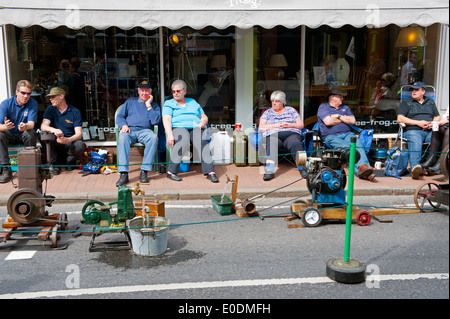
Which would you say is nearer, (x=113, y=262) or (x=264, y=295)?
(x=264, y=295)

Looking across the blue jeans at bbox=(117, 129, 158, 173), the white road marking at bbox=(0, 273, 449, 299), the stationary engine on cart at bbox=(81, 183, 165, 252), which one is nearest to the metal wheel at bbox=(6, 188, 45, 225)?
the stationary engine on cart at bbox=(81, 183, 165, 252)

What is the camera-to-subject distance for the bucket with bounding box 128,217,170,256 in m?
5.07

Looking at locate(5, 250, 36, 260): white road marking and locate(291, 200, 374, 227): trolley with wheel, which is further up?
locate(291, 200, 374, 227): trolley with wheel

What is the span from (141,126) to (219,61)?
2286 mm

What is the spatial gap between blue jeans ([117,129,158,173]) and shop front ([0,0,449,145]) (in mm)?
1352

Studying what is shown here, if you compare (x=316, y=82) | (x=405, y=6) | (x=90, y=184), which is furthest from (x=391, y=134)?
(x=90, y=184)

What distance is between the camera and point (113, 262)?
5.04m

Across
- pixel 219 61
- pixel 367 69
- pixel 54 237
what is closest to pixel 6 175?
pixel 54 237

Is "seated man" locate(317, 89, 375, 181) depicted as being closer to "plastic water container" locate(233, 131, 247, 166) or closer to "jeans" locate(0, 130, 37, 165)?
"plastic water container" locate(233, 131, 247, 166)

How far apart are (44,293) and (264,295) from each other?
1.86 m

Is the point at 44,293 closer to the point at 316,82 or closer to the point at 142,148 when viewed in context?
the point at 142,148

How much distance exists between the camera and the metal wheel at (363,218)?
614 cm

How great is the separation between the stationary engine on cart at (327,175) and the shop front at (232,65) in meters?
3.48

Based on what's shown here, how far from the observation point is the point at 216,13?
26.5 ft
